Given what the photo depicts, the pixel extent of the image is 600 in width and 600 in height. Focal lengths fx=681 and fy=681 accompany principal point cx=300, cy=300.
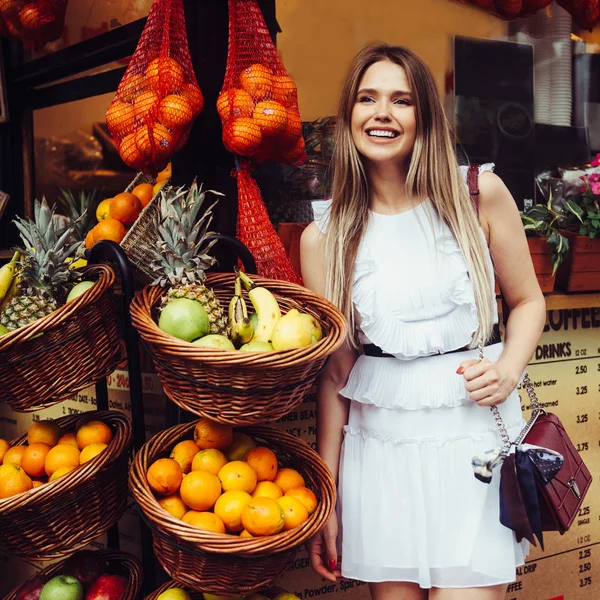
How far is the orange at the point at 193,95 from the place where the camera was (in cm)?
212

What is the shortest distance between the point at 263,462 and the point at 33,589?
877mm

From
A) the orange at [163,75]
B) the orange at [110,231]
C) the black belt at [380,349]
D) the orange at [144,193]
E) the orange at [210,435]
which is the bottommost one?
the orange at [210,435]

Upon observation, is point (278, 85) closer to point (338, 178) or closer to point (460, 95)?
point (338, 178)

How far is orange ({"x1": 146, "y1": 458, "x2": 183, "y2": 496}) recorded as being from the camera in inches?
69.2

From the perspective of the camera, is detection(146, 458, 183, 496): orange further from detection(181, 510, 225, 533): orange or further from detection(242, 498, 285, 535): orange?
detection(242, 498, 285, 535): orange

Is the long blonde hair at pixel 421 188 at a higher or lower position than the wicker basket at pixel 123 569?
higher

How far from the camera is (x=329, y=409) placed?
87.5 inches

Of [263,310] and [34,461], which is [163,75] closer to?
[263,310]

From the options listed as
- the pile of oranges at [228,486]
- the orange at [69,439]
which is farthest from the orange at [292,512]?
the orange at [69,439]

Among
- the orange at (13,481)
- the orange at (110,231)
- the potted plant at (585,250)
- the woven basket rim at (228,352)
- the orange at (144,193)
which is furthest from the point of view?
the potted plant at (585,250)

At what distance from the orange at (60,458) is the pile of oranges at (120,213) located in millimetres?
743

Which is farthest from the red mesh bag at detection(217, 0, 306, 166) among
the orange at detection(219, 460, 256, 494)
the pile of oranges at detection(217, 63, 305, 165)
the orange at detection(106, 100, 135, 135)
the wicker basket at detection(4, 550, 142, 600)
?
the wicker basket at detection(4, 550, 142, 600)

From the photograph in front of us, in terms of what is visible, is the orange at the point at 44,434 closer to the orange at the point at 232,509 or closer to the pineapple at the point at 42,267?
the pineapple at the point at 42,267

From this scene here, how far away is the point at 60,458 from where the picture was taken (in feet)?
6.48
